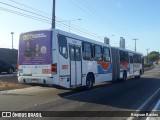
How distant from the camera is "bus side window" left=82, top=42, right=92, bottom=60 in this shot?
17.9m

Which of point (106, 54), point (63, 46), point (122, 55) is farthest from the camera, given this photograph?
point (122, 55)

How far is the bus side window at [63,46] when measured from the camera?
49.2ft

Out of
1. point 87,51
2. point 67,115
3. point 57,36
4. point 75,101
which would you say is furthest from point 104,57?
point 67,115

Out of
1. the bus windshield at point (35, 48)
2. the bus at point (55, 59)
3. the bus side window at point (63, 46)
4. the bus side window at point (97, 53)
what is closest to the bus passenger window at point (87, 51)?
the bus at point (55, 59)

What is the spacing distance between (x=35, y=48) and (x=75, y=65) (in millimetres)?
2607

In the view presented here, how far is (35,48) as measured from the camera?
15086 mm

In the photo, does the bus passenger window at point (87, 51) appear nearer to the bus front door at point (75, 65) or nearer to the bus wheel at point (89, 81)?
the bus front door at point (75, 65)

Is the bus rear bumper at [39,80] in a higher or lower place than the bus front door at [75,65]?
lower

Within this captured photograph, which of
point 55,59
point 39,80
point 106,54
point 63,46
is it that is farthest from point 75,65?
point 106,54

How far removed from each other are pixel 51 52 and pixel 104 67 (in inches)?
304

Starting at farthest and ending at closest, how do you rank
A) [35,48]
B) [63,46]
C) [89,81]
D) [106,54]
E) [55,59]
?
[106,54], [89,81], [63,46], [35,48], [55,59]

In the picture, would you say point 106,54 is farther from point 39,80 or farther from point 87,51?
point 39,80

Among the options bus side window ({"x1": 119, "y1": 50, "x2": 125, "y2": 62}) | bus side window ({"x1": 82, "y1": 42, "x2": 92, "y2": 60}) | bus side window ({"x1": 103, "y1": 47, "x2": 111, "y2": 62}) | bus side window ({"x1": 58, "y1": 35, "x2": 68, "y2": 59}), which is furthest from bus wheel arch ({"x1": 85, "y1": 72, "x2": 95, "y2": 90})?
bus side window ({"x1": 119, "y1": 50, "x2": 125, "y2": 62})

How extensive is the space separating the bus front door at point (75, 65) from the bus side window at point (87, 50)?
728mm
